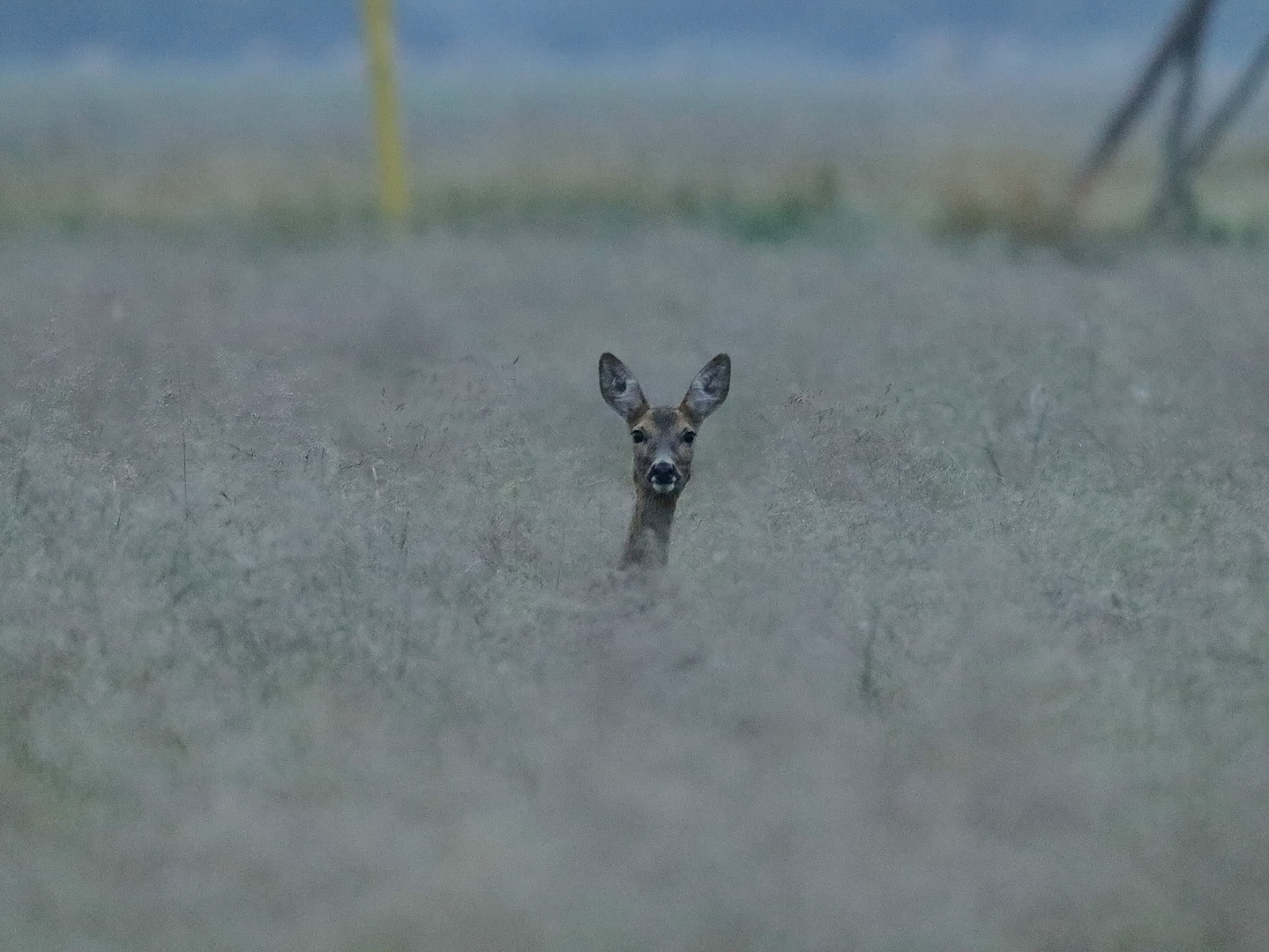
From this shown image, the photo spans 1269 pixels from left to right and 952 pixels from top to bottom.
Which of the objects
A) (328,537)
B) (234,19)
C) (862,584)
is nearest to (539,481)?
(328,537)

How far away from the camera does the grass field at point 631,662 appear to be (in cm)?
409

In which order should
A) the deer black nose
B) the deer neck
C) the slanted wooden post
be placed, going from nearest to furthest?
1. the deer neck
2. the deer black nose
3. the slanted wooden post

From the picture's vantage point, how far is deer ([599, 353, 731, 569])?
6.48 meters

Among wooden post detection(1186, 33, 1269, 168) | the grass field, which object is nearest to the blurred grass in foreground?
wooden post detection(1186, 33, 1269, 168)

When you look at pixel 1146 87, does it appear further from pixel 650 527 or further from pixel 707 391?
pixel 650 527

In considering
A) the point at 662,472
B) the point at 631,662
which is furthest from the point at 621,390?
the point at 631,662

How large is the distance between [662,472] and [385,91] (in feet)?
32.3

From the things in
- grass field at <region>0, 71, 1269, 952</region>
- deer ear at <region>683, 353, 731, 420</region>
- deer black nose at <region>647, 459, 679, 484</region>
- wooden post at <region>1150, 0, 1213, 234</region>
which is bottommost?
grass field at <region>0, 71, 1269, 952</region>

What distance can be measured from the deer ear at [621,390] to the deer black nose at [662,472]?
1.63ft

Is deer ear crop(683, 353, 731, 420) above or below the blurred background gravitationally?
below

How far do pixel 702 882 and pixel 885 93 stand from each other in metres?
57.6

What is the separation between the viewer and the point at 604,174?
20.2m

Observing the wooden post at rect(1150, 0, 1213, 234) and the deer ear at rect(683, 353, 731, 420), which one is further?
the wooden post at rect(1150, 0, 1213, 234)

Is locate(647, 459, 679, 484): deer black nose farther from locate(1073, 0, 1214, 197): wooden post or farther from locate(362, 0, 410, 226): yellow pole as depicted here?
locate(1073, 0, 1214, 197): wooden post
